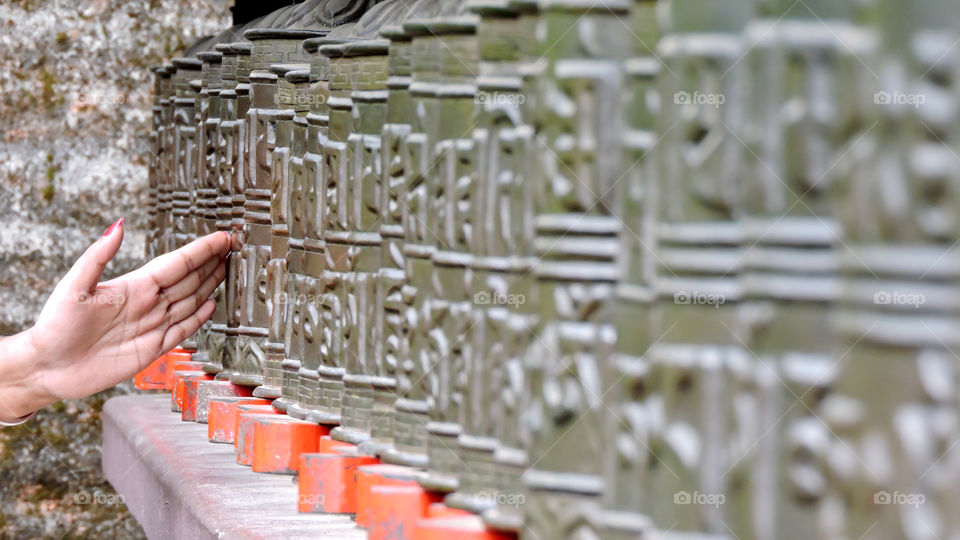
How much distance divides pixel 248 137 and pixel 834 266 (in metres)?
1.32

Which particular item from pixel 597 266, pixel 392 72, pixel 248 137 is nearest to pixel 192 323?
pixel 248 137

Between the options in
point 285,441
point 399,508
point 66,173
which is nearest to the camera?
point 399,508

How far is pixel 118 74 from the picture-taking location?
3.52 metres

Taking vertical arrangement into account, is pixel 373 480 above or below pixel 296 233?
below

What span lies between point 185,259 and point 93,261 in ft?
0.78

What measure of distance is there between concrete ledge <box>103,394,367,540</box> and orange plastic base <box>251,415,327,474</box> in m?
0.05


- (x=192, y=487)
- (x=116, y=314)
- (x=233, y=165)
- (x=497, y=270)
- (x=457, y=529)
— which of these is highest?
(x=233, y=165)

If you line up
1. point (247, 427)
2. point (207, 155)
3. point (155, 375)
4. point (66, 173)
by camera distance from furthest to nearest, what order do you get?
point (66, 173) < point (155, 375) < point (207, 155) < point (247, 427)

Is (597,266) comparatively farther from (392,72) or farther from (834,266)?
(392,72)

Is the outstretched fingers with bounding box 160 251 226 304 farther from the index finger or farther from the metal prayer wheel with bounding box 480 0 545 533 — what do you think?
the metal prayer wheel with bounding box 480 0 545 533

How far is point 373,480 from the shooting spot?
134cm

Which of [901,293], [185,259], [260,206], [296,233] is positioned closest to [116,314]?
[185,259]

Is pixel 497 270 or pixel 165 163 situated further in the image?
pixel 165 163

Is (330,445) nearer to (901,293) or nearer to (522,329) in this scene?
(522,329)
